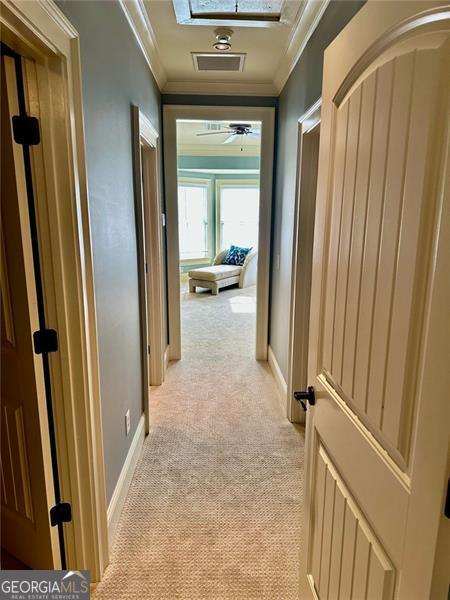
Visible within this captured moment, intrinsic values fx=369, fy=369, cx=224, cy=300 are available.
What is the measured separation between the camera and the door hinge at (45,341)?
4.31 feet

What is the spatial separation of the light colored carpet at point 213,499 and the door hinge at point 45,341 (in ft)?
3.43

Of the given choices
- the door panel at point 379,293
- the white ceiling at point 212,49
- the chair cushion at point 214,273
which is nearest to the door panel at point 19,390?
the door panel at point 379,293

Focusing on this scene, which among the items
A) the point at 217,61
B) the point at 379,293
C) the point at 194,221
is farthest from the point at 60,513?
the point at 194,221

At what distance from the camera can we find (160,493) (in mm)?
2094

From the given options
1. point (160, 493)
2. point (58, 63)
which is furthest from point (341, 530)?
point (58, 63)

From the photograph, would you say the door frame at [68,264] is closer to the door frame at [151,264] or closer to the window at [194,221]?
the door frame at [151,264]

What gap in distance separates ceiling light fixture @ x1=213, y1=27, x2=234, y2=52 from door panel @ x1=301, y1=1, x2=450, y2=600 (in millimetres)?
1595

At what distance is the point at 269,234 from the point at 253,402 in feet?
5.33

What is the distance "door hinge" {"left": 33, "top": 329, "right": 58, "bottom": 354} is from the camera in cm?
131

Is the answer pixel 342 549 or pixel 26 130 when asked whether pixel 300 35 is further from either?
pixel 342 549

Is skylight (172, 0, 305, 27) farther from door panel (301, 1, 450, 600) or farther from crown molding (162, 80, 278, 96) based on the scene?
door panel (301, 1, 450, 600)

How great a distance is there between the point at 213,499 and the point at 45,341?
1.33 m

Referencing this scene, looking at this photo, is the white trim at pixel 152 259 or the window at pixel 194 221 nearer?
the white trim at pixel 152 259

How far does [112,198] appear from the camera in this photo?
1776 mm
